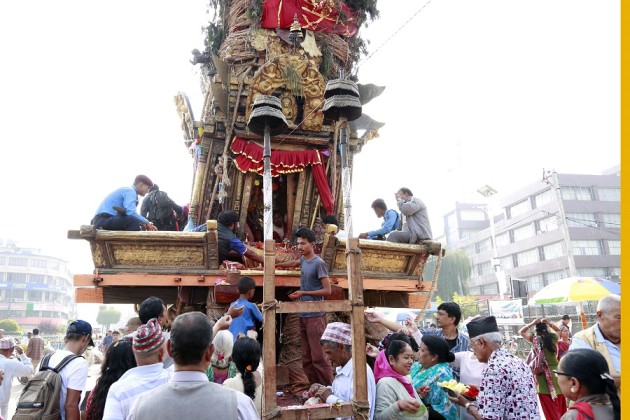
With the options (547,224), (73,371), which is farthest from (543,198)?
(73,371)

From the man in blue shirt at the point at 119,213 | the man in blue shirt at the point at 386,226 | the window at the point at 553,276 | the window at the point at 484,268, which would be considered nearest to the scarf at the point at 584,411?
the man in blue shirt at the point at 386,226

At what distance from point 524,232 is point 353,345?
46927mm

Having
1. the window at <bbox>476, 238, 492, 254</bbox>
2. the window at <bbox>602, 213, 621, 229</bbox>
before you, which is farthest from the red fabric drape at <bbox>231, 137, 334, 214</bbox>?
the window at <bbox>476, 238, 492, 254</bbox>

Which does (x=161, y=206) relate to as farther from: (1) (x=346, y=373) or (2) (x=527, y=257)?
(2) (x=527, y=257)

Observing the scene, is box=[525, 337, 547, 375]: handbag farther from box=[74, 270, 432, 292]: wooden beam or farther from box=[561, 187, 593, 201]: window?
box=[561, 187, 593, 201]: window

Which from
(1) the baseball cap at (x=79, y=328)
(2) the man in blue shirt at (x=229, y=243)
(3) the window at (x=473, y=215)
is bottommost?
(1) the baseball cap at (x=79, y=328)

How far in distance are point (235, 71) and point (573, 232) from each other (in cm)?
3999

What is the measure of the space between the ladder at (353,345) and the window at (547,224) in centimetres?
4234

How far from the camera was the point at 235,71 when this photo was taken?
820 centimetres

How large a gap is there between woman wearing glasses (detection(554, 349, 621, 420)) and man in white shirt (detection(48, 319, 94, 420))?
3249 millimetres

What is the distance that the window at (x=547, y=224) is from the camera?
132 feet

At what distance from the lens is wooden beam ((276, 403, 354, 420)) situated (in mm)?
3043

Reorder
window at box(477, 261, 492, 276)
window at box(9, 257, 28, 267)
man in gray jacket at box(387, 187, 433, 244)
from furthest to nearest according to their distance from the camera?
1. window at box(9, 257, 28, 267)
2. window at box(477, 261, 492, 276)
3. man in gray jacket at box(387, 187, 433, 244)

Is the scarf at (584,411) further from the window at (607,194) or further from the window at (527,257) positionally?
the window at (607,194)
